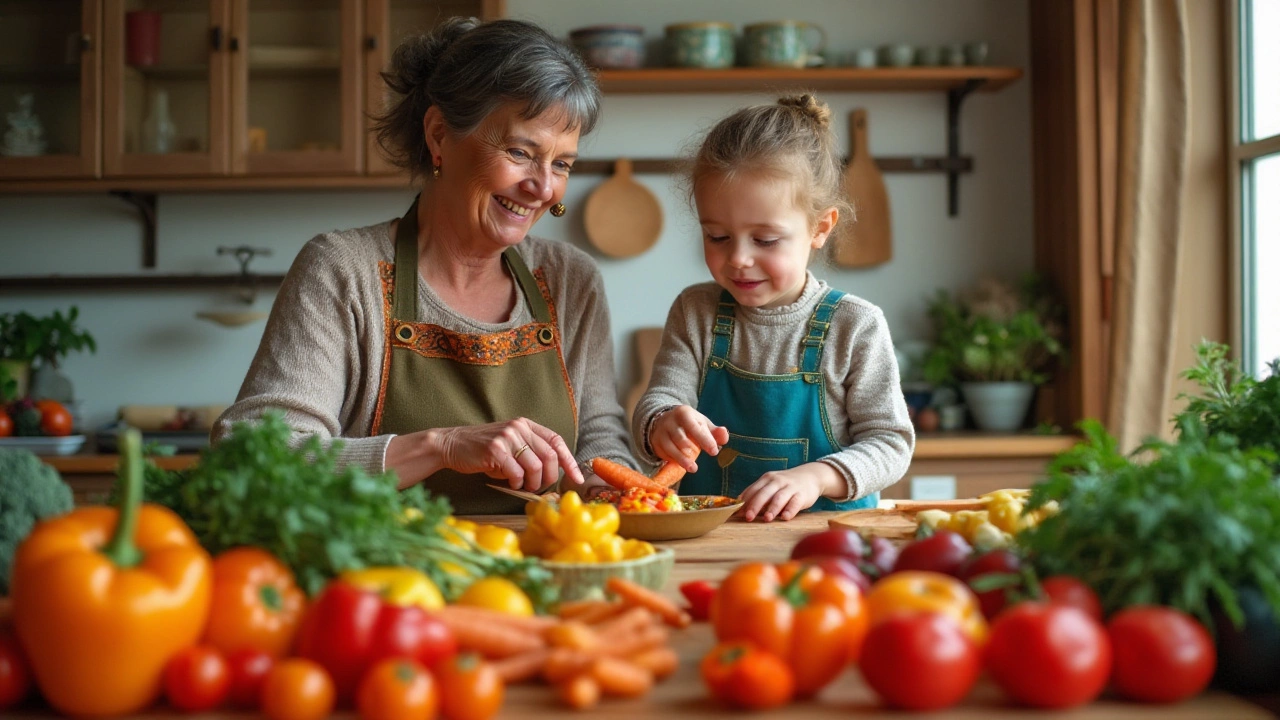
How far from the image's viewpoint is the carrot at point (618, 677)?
898 millimetres

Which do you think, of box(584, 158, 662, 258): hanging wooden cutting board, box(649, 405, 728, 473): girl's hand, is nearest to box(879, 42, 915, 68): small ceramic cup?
box(584, 158, 662, 258): hanging wooden cutting board

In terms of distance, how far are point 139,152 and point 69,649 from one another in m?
3.35

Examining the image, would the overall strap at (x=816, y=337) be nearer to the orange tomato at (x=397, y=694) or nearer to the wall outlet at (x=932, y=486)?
the orange tomato at (x=397, y=694)

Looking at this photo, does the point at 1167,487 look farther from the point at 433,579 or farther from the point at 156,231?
the point at 156,231

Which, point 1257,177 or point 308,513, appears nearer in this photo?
point 308,513

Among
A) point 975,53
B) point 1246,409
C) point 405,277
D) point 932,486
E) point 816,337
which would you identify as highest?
point 975,53

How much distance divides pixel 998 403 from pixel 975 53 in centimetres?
120

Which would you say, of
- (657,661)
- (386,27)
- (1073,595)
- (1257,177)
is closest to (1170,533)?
(1073,595)

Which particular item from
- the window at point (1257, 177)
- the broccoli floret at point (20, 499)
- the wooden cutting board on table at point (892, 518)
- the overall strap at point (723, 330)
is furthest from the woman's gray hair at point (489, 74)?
the window at point (1257, 177)

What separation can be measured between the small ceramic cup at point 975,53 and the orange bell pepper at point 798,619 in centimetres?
326

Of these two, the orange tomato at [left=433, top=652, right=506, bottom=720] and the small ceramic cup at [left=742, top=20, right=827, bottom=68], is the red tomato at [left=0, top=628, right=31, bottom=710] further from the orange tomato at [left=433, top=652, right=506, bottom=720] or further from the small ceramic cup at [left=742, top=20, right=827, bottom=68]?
the small ceramic cup at [left=742, top=20, right=827, bottom=68]

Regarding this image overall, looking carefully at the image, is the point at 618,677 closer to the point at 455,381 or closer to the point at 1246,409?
the point at 1246,409

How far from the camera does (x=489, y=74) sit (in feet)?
6.63

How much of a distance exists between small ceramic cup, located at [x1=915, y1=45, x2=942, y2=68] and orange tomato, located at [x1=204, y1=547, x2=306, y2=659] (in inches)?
133
